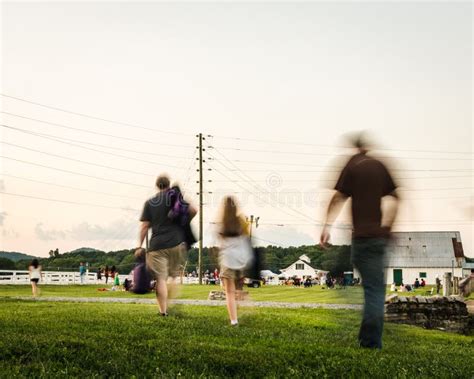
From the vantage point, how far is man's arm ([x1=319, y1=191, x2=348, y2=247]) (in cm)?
672

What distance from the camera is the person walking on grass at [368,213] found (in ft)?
21.7

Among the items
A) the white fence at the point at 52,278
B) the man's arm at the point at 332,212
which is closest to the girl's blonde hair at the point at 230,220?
the man's arm at the point at 332,212

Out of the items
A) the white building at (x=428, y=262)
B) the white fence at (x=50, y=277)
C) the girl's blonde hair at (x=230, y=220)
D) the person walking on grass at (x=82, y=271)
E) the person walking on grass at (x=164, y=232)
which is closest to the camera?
the girl's blonde hair at (x=230, y=220)

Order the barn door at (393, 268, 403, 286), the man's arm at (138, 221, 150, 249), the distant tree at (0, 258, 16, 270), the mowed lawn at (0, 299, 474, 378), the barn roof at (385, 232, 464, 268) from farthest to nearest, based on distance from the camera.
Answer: the barn roof at (385, 232, 464, 268) → the barn door at (393, 268, 403, 286) → the distant tree at (0, 258, 16, 270) → the man's arm at (138, 221, 150, 249) → the mowed lawn at (0, 299, 474, 378)

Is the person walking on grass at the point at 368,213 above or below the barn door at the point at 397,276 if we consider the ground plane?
below

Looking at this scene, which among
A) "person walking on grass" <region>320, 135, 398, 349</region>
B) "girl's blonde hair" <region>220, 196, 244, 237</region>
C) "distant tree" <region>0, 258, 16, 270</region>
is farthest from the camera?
"distant tree" <region>0, 258, 16, 270</region>

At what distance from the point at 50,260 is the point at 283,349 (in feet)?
162

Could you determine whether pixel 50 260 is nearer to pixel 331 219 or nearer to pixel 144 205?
pixel 144 205

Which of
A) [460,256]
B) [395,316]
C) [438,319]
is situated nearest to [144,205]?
[395,316]

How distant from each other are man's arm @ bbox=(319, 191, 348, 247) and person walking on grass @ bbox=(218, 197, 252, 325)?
2.44 meters

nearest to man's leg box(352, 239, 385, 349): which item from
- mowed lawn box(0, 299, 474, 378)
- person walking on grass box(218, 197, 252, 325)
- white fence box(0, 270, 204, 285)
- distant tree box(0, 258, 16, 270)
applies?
mowed lawn box(0, 299, 474, 378)

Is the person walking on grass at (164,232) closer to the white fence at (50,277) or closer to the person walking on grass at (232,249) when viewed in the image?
the person walking on grass at (232,249)

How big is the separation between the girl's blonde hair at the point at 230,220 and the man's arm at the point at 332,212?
2.44m

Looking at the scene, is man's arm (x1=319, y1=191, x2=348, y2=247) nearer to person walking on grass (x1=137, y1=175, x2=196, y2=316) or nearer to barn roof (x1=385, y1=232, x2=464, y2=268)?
person walking on grass (x1=137, y1=175, x2=196, y2=316)
